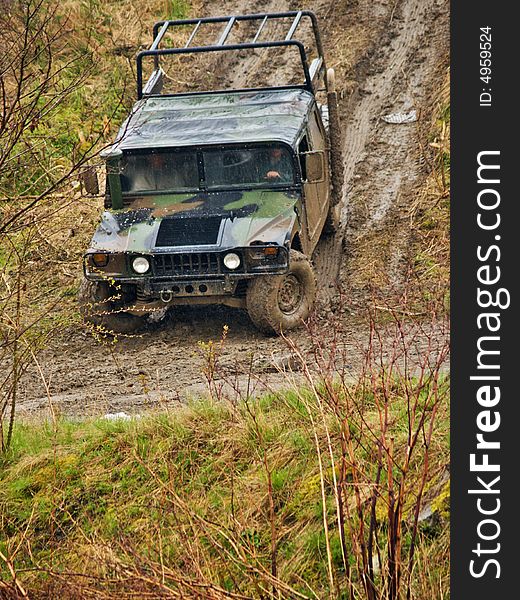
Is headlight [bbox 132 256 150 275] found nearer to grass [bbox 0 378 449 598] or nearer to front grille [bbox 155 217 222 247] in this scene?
front grille [bbox 155 217 222 247]

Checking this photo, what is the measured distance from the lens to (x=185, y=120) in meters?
9.43

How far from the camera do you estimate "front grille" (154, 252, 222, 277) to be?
27.8ft

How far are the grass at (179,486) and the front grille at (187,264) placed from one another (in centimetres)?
187

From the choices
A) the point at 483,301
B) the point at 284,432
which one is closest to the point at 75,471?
the point at 284,432

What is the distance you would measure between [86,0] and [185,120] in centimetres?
767

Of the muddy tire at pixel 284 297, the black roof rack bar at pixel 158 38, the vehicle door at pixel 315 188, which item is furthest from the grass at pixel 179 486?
the black roof rack bar at pixel 158 38

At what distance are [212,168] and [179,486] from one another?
3734 mm

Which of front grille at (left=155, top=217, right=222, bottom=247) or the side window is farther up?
the side window

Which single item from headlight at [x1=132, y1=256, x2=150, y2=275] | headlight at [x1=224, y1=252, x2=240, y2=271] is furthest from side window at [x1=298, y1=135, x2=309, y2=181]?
headlight at [x1=132, y1=256, x2=150, y2=275]

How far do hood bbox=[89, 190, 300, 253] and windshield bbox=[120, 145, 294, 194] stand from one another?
0.30 feet

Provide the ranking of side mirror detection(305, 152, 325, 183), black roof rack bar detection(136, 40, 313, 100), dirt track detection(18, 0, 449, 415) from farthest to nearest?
1. black roof rack bar detection(136, 40, 313, 100)
2. side mirror detection(305, 152, 325, 183)
3. dirt track detection(18, 0, 449, 415)

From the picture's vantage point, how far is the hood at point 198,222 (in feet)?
27.9

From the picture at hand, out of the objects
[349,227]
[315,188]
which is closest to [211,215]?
[315,188]

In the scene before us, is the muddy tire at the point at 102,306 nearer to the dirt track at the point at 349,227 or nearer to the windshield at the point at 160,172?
the dirt track at the point at 349,227
